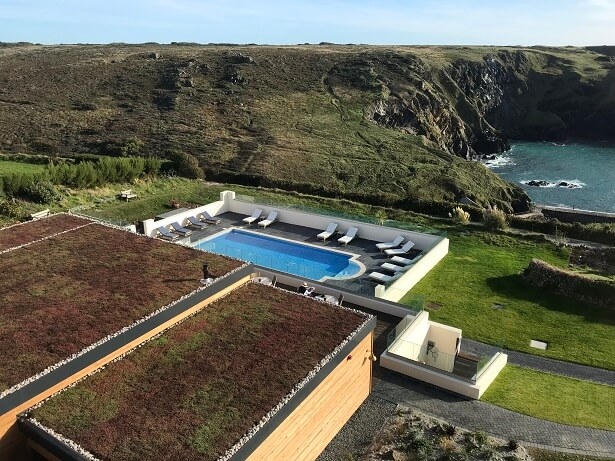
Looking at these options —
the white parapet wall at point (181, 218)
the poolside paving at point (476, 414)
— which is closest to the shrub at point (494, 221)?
the poolside paving at point (476, 414)

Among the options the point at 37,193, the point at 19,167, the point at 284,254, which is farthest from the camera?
the point at 19,167

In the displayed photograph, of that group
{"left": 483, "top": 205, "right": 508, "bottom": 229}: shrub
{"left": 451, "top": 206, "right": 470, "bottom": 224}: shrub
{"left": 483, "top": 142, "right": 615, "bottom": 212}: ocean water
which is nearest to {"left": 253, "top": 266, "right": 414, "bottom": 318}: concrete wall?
{"left": 483, "top": 205, "right": 508, "bottom": 229}: shrub

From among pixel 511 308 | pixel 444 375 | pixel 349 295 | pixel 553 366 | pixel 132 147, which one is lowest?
pixel 511 308

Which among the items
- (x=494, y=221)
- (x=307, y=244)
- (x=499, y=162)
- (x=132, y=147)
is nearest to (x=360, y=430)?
(x=307, y=244)

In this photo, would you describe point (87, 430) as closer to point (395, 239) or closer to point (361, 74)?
point (395, 239)

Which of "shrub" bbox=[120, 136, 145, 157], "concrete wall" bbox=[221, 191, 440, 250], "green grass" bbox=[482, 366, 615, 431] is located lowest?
"green grass" bbox=[482, 366, 615, 431]

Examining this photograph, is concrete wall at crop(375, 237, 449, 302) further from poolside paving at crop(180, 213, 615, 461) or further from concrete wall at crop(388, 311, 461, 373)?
concrete wall at crop(388, 311, 461, 373)

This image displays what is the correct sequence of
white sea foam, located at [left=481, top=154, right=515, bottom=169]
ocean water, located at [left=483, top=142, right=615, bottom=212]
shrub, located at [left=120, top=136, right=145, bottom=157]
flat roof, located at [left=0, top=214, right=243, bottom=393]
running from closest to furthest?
flat roof, located at [left=0, top=214, right=243, bottom=393] < shrub, located at [left=120, top=136, right=145, bottom=157] < ocean water, located at [left=483, top=142, right=615, bottom=212] < white sea foam, located at [left=481, top=154, right=515, bottom=169]

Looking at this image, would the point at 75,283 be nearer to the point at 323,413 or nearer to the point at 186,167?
the point at 323,413
